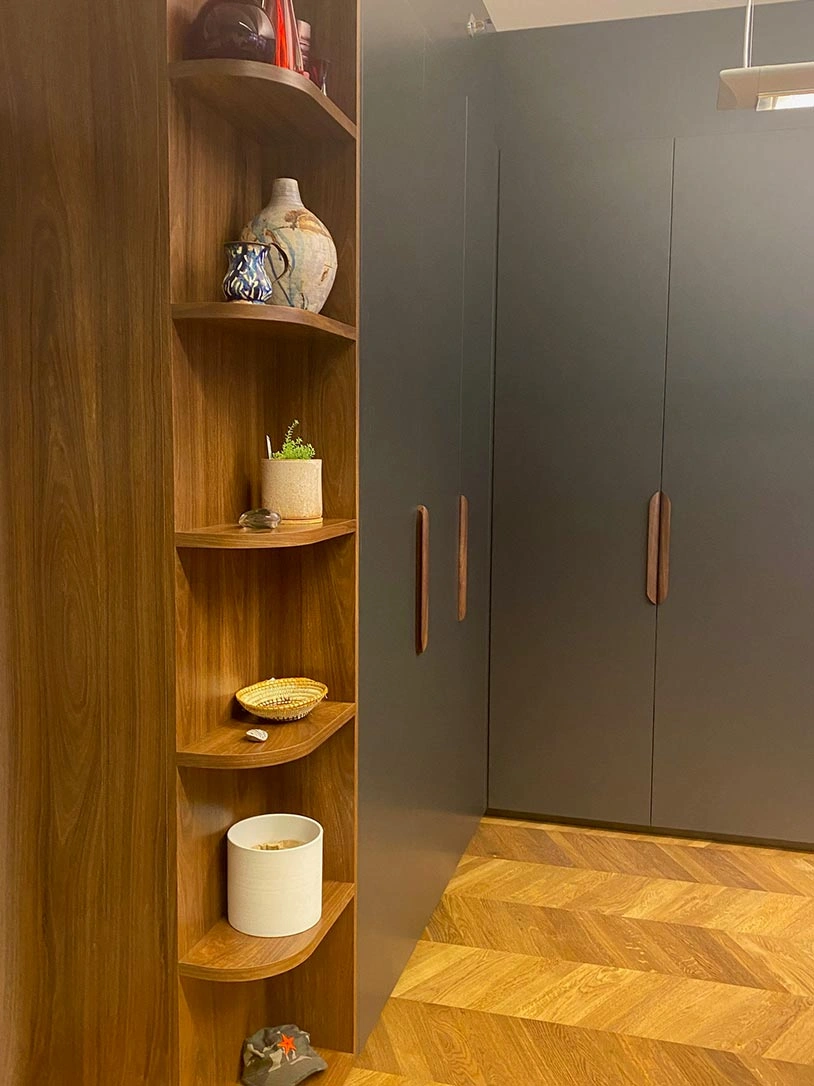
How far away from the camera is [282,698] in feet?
6.42

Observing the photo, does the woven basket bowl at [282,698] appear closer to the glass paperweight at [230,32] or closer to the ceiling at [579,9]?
the glass paperweight at [230,32]

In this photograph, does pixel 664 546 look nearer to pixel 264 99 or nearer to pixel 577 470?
pixel 577 470

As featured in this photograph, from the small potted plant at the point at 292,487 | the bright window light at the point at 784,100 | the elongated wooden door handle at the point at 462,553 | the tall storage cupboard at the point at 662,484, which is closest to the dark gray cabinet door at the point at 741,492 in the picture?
the tall storage cupboard at the point at 662,484

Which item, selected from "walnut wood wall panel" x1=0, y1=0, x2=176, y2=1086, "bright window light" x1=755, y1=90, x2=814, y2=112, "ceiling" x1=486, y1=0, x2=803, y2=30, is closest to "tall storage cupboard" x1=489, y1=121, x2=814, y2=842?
"ceiling" x1=486, y1=0, x2=803, y2=30

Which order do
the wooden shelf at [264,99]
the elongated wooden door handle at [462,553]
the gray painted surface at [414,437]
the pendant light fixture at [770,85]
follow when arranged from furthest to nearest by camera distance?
the elongated wooden door handle at [462,553] → the pendant light fixture at [770,85] → the gray painted surface at [414,437] → the wooden shelf at [264,99]

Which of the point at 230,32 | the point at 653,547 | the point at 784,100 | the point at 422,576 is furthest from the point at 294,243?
the point at 653,547

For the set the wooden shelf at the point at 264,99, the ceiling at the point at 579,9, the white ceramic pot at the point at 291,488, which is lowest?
the white ceramic pot at the point at 291,488

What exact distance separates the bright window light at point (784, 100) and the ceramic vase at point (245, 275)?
4.33ft

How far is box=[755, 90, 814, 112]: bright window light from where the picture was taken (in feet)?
7.34

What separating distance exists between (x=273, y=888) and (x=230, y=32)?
1.49 metres

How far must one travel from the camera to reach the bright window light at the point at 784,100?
2238 mm

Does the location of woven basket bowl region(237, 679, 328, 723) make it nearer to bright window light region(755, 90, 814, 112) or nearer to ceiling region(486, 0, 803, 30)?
bright window light region(755, 90, 814, 112)

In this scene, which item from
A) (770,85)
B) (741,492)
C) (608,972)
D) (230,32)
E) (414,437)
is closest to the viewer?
(230,32)

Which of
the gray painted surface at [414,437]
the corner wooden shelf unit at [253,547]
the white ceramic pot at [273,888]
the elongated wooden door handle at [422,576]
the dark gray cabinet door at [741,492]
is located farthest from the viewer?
the dark gray cabinet door at [741,492]
